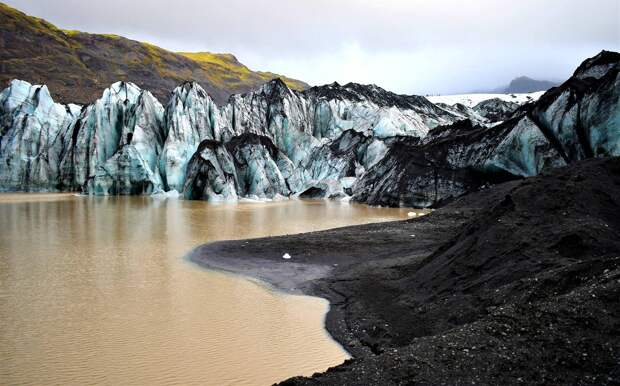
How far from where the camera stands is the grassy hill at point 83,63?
315 ft

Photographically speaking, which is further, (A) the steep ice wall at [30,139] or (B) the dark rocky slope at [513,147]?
(A) the steep ice wall at [30,139]

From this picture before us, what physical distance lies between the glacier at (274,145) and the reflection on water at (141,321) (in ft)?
69.7

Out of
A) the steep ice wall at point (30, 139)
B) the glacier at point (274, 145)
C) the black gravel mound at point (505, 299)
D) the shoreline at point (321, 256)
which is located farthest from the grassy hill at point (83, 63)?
the black gravel mound at point (505, 299)

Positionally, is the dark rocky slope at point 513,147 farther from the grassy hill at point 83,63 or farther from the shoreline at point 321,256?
the grassy hill at point 83,63

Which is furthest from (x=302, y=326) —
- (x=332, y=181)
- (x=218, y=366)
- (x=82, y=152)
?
(x=82, y=152)

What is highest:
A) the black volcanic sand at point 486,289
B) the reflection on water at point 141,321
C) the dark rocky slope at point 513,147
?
the dark rocky slope at point 513,147

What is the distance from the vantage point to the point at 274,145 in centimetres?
5425

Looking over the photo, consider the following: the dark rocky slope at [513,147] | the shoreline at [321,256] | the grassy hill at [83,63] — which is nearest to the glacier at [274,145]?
the dark rocky slope at [513,147]

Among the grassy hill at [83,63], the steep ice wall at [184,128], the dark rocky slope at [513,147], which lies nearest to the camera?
the dark rocky slope at [513,147]

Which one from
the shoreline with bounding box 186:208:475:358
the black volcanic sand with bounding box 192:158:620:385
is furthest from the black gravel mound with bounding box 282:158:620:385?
the shoreline with bounding box 186:208:475:358

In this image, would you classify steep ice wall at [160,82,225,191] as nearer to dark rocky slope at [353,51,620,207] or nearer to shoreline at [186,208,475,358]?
dark rocky slope at [353,51,620,207]

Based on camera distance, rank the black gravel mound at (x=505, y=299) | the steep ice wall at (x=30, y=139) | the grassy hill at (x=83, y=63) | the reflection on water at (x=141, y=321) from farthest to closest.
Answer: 1. the grassy hill at (x=83, y=63)
2. the steep ice wall at (x=30, y=139)
3. the reflection on water at (x=141, y=321)
4. the black gravel mound at (x=505, y=299)

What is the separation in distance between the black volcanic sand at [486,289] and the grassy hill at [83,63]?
9116 cm

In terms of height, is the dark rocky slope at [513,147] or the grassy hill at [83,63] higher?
the grassy hill at [83,63]
